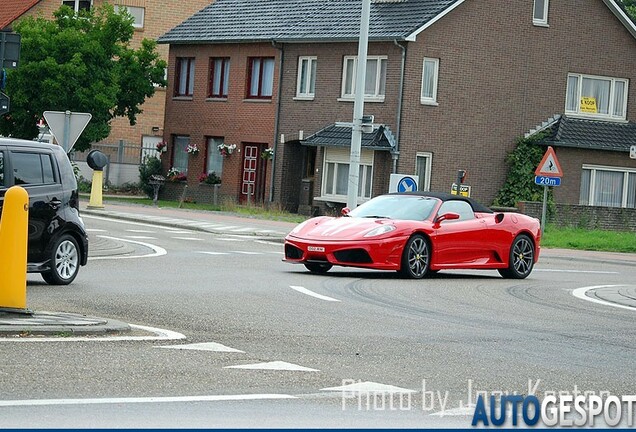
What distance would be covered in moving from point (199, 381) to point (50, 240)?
25.2 feet

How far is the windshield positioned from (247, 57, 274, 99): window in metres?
27.2

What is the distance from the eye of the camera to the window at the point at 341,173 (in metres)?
44.6

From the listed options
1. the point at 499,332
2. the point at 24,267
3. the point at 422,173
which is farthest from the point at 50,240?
the point at 422,173

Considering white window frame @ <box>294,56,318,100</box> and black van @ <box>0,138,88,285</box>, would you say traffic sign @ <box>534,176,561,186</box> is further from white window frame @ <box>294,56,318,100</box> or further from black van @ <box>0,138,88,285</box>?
black van @ <box>0,138,88,285</box>

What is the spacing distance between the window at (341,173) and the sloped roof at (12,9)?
20.8 meters

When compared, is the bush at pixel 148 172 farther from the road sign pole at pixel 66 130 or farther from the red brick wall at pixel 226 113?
the road sign pole at pixel 66 130

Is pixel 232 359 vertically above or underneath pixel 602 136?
underneath

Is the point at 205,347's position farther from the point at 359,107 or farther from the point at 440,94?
the point at 440,94

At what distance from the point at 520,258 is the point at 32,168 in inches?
359

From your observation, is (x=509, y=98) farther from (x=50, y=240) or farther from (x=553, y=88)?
(x=50, y=240)

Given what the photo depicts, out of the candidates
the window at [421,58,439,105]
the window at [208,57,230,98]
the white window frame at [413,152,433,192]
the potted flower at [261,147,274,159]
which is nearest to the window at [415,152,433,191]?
the white window frame at [413,152,433,192]

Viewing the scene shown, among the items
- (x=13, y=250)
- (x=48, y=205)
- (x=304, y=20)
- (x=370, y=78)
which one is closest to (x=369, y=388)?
(x=13, y=250)

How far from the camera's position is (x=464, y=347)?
492 inches

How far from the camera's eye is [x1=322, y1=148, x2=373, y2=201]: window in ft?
146
